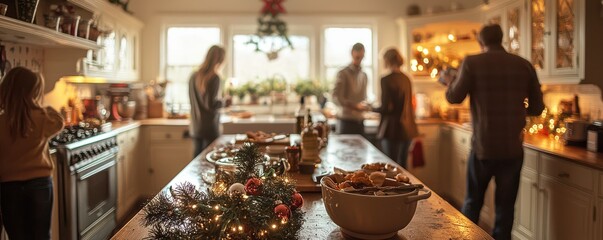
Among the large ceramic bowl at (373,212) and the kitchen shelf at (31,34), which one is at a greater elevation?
the kitchen shelf at (31,34)

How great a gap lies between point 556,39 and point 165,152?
3521 millimetres

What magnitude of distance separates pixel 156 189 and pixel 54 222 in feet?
6.75

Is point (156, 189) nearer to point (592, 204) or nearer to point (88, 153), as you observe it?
point (88, 153)

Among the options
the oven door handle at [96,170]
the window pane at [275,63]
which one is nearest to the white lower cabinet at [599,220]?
the oven door handle at [96,170]

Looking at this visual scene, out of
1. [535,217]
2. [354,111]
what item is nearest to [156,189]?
[354,111]

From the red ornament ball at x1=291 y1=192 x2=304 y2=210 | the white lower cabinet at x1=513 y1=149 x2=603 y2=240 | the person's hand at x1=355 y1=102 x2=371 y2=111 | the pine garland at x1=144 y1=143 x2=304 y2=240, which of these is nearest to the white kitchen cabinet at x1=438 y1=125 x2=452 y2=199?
the person's hand at x1=355 y1=102 x2=371 y2=111

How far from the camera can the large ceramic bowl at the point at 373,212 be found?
3.78 feet

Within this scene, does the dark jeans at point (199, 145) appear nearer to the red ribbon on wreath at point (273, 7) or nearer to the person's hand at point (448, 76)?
the red ribbon on wreath at point (273, 7)

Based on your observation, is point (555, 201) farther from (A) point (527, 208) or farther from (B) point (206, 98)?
(B) point (206, 98)

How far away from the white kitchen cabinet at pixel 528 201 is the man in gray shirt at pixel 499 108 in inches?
12.3

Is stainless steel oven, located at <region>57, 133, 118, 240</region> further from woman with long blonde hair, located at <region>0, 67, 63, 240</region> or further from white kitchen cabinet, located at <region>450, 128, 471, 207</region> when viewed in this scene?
white kitchen cabinet, located at <region>450, 128, 471, 207</region>

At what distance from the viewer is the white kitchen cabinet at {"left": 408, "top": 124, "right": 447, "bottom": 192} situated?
4977 millimetres

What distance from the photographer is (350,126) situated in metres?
4.41

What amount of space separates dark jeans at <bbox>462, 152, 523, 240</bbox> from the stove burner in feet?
7.95
